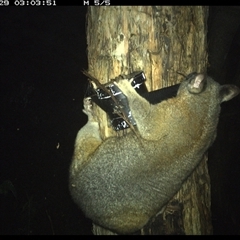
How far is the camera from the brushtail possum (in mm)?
3291

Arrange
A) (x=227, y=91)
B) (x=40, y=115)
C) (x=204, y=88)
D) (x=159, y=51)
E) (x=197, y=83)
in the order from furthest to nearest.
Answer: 1. (x=40, y=115)
2. (x=227, y=91)
3. (x=204, y=88)
4. (x=197, y=83)
5. (x=159, y=51)

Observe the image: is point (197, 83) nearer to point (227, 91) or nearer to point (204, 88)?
point (204, 88)

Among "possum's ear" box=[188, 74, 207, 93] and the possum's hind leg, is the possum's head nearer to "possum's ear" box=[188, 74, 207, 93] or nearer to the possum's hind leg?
"possum's ear" box=[188, 74, 207, 93]

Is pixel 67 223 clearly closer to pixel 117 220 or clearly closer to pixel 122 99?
pixel 117 220

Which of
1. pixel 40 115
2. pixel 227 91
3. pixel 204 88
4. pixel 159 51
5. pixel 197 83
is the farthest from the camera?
pixel 40 115

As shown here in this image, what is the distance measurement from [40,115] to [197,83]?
1001 cm

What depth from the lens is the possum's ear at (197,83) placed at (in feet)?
10.9

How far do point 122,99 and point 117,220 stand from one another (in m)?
1.53

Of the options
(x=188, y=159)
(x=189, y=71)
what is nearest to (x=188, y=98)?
(x=189, y=71)

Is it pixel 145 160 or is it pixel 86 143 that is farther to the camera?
pixel 86 143

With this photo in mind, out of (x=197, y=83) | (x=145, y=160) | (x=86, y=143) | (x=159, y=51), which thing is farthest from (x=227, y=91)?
(x=86, y=143)

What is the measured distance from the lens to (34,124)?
471 inches

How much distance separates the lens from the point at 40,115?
484 inches

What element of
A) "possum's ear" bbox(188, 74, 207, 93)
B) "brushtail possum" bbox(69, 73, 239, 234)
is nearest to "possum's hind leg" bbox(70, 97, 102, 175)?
"brushtail possum" bbox(69, 73, 239, 234)
